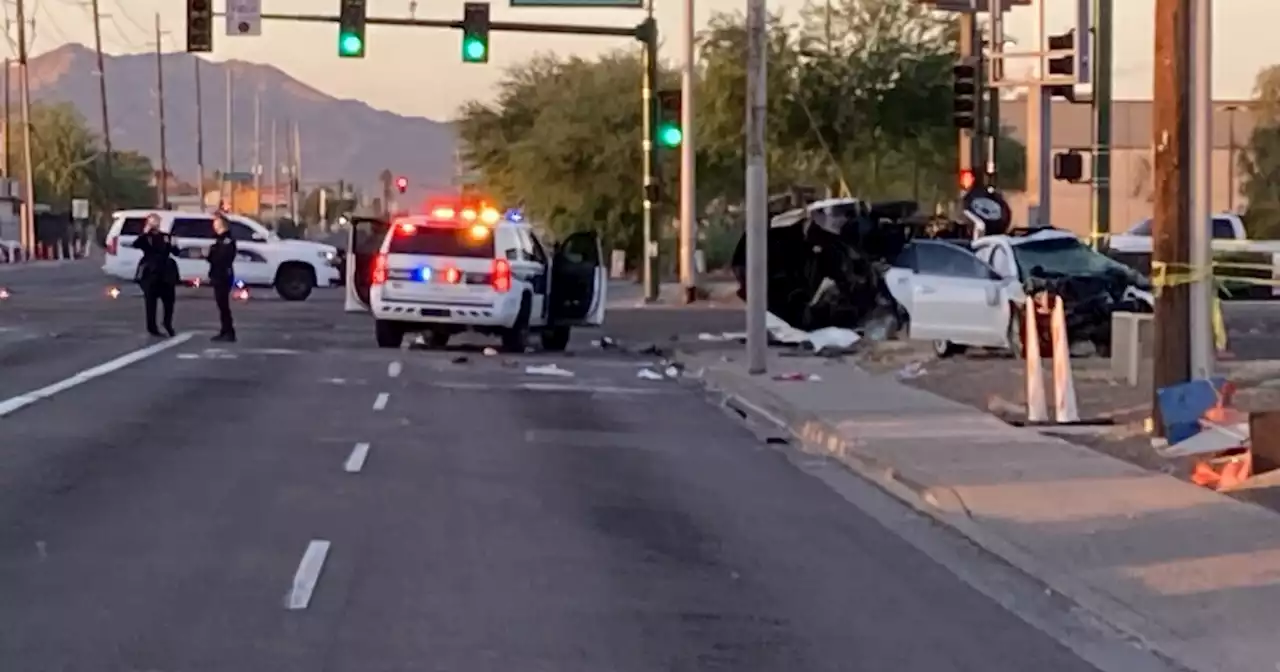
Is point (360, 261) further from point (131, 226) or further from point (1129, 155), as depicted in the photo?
point (1129, 155)

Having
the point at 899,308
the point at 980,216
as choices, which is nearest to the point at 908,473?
Answer: the point at 899,308

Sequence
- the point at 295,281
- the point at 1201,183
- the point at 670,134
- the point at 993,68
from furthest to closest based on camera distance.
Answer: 1. the point at 295,281
2. the point at 670,134
3. the point at 993,68
4. the point at 1201,183

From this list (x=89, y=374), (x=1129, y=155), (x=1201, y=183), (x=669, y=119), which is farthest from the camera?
(x=1129, y=155)

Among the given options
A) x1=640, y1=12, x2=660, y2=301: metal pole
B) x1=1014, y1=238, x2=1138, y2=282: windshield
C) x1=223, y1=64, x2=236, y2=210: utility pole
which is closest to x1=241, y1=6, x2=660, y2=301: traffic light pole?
x1=640, y1=12, x2=660, y2=301: metal pole

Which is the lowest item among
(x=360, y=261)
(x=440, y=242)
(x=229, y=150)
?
(x=360, y=261)

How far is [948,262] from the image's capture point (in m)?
29.8

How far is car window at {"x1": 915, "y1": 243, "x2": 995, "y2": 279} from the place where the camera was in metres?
29.3

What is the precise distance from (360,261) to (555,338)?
321 centimetres

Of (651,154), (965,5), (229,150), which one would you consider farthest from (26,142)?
(965,5)

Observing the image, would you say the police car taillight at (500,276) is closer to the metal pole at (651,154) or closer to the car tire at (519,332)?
the car tire at (519,332)

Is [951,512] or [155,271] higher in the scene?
[155,271]

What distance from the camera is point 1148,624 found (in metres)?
11.2

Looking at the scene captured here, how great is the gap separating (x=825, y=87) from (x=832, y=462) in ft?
124

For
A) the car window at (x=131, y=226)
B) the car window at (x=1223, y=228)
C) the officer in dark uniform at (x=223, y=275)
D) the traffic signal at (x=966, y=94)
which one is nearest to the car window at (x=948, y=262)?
the traffic signal at (x=966, y=94)
